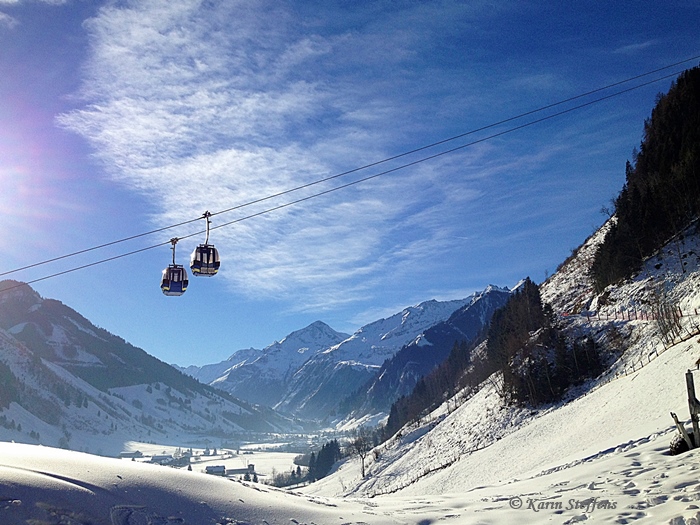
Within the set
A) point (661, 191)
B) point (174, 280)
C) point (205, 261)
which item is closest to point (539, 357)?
point (661, 191)

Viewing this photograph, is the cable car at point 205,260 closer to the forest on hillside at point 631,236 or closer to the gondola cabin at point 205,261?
the gondola cabin at point 205,261

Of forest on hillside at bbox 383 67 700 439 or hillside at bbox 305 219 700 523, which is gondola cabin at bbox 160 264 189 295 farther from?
forest on hillside at bbox 383 67 700 439

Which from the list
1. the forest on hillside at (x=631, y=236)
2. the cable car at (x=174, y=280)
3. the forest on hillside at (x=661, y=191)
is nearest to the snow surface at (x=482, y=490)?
the cable car at (x=174, y=280)

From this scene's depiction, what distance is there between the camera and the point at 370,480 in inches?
2749

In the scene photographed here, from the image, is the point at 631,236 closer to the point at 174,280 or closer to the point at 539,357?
the point at 539,357

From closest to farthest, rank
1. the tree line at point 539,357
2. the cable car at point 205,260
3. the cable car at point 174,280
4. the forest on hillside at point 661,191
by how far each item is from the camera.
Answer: the cable car at point 205,260
the cable car at point 174,280
the tree line at point 539,357
the forest on hillside at point 661,191

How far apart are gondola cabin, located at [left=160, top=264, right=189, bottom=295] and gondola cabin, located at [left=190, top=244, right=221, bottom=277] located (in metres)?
1.64

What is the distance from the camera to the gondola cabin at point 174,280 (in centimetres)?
2134

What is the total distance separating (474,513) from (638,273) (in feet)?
174

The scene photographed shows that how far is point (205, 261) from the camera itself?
20.3 m

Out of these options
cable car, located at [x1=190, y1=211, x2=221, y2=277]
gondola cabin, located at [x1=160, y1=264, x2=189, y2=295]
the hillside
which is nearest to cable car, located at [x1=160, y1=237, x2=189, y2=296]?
gondola cabin, located at [x1=160, y1=264, x2=189, y2=295]

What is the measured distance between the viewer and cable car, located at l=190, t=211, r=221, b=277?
20.1 meters

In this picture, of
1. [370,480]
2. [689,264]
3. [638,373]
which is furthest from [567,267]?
[638,373]

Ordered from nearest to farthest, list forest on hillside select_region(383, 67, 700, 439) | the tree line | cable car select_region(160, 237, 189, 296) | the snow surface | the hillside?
1. the snow surface
2. the hillside
3. cable car select_region(160, 237, 189, 296)
4. the tree line
5. forest on hillside select_region(383, 67, 700, 439)
